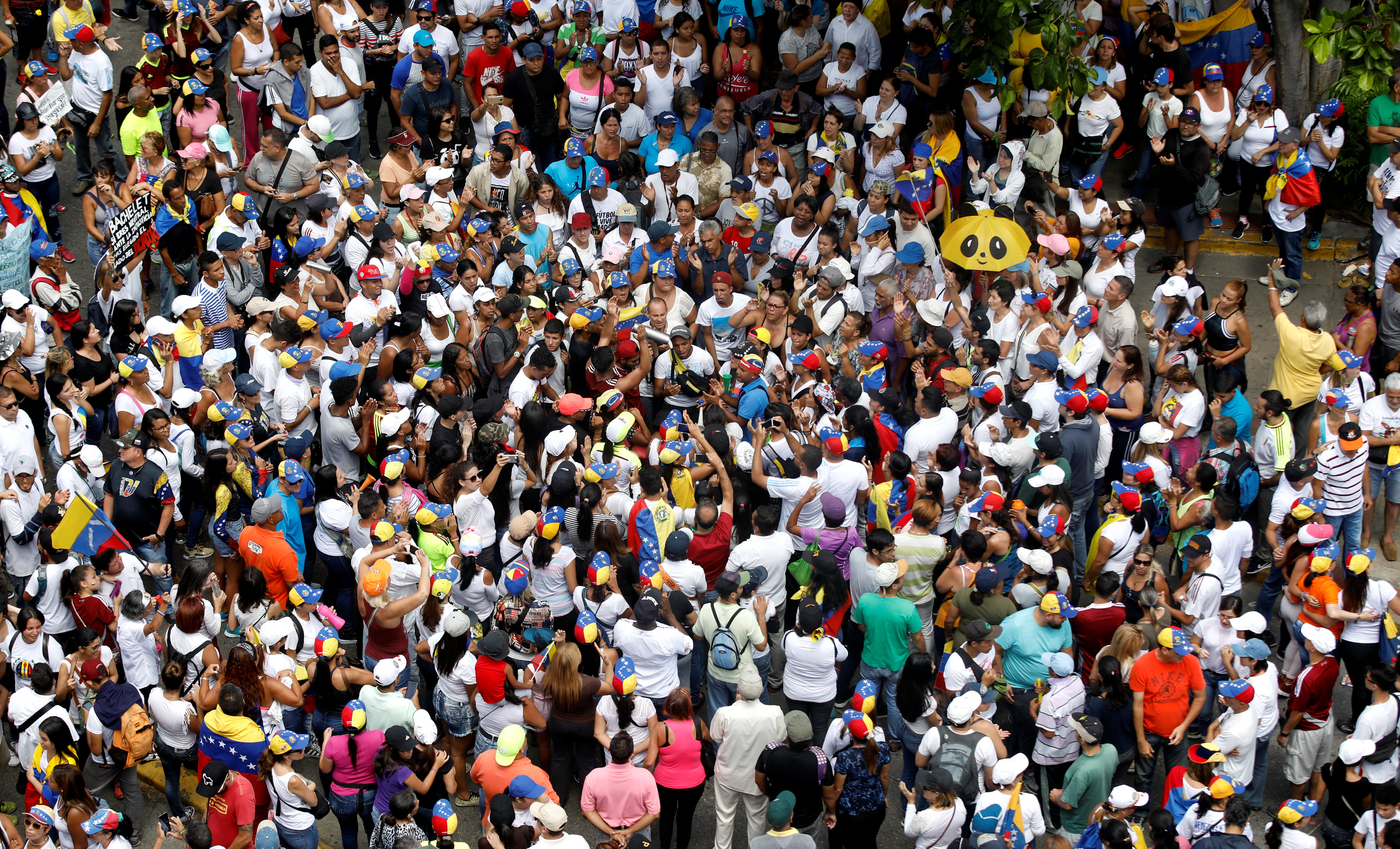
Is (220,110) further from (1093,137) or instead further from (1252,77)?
(1252,77)

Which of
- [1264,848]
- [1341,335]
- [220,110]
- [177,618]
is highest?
[220,110]

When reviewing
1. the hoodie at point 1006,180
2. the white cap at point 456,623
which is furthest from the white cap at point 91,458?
the hoodie at point 1006,180

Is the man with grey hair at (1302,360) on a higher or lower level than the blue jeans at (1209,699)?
higher

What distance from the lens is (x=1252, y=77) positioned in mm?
15148

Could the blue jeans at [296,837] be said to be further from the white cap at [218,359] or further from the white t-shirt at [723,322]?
the white t-shirt at [723,322]

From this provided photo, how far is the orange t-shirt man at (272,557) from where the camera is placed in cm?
1002

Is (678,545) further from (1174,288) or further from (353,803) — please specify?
(1174,288)

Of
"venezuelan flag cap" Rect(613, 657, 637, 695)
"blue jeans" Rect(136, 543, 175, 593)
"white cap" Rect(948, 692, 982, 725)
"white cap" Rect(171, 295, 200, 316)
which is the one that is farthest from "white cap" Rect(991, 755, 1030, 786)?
"white cap" Rect(171, 295, 200, 316)

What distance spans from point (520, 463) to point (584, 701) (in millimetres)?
2107

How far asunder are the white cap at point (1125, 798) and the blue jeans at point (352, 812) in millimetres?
4354

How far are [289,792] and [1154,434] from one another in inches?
251

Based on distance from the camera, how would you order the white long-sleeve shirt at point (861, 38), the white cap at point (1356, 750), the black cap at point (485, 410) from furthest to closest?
the white long-sleeve shirt at point (861, 38)
the black cap at point (485, 410)
the white cap at point (1356, 750)

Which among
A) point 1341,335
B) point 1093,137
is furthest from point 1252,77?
point 1341,335

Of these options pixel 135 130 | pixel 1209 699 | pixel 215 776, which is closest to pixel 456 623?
pixel 215 776
